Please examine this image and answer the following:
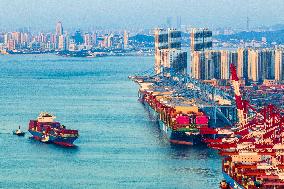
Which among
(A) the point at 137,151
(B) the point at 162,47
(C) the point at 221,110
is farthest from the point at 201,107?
(B) the point at 162,47

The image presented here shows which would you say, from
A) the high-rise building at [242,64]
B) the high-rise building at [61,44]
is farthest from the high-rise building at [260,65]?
the high-rise building at [61,44]

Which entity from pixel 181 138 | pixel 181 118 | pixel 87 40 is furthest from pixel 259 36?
pixel 181 138

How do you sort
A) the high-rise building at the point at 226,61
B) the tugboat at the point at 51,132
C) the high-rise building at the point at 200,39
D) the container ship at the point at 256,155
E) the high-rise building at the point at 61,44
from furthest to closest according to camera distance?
the high-rise building at the point at 61,44 < the high-rise building at the point at 200,39 < the high-rise building at the point at 226,61 < the tugboat at the point at 51,132 < the container ship at the point at 256,155

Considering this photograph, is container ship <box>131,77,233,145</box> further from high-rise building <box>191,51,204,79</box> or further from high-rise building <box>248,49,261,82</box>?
high-rise building <box>248,49,261,82</box>

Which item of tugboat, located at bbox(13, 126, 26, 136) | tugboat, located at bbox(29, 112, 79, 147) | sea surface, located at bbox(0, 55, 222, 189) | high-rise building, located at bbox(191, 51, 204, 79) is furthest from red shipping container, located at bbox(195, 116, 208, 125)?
high-rise building, located at bbox(191, 51, 204, 79)

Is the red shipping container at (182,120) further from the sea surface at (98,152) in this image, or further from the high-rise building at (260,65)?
the high-rise building at (260,65)
